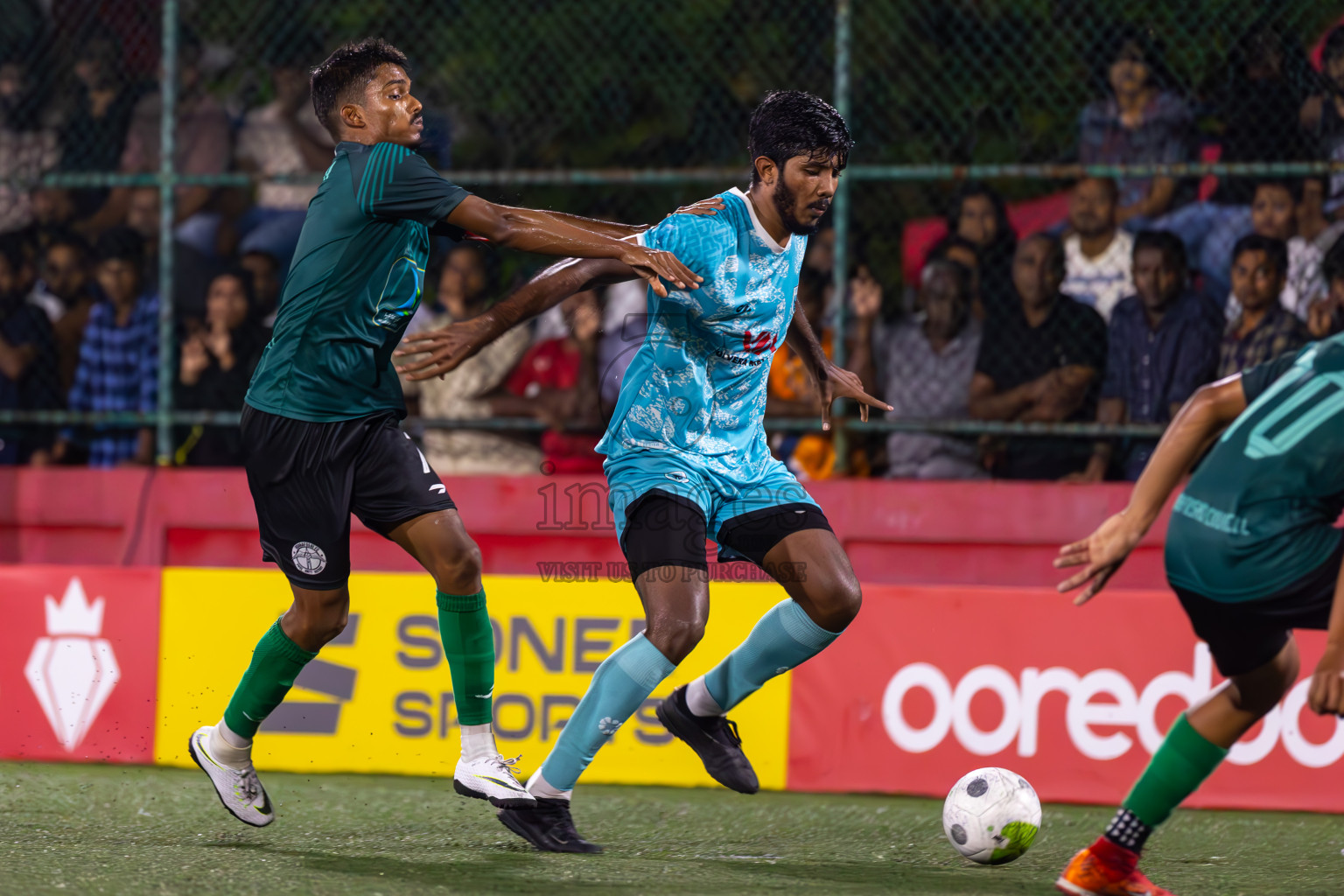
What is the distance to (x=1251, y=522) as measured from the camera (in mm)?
3572

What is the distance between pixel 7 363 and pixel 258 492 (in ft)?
13.3

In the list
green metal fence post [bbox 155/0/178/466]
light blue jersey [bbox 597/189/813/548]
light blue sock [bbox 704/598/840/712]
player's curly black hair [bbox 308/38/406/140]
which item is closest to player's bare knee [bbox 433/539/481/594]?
light blue jersey [bbox 597/189/813/548]

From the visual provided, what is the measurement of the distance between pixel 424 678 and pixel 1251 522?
358 cm

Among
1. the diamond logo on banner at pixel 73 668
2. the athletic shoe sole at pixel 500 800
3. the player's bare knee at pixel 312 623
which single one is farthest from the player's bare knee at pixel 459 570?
the diamond logo on banner at pixel 73 668

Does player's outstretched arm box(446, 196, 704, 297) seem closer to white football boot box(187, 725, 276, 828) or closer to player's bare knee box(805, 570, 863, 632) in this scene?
player's bare knee box(805, 570, 863, 632)

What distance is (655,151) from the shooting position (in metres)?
8.23

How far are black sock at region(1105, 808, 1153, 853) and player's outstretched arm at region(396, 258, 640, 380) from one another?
186 centimetres

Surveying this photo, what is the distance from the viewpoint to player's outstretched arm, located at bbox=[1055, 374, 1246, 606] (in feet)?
11.3

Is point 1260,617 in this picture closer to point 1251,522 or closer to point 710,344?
point 1251,522

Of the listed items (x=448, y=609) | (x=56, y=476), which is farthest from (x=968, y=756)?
(x=56, y=476)

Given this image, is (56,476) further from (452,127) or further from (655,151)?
(655,151)

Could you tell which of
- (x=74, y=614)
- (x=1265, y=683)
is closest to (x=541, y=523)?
(x=74, y=614)

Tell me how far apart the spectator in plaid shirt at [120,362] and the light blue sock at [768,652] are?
4214 millimetres

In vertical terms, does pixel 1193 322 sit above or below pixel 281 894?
above
